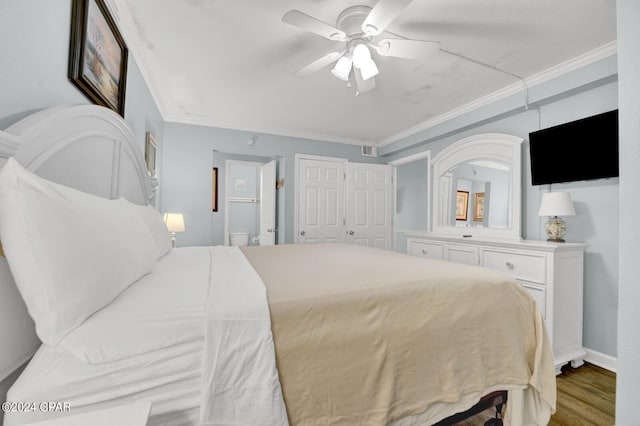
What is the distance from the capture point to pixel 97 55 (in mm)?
1573

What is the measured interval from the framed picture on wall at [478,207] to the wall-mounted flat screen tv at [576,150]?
0.62 metres

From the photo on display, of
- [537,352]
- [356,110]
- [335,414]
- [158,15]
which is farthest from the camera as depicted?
[356,110]

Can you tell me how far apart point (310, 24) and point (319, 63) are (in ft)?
1.43

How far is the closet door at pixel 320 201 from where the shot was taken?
4.45 meters

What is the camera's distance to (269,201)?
14.9ft

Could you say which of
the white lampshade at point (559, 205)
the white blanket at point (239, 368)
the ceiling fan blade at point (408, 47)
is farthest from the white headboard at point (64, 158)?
the white lampshade at point (559, 205)

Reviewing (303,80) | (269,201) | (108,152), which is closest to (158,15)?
(108,152)

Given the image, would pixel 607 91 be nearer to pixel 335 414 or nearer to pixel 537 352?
pixel 537 352

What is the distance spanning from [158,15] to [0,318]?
203cm

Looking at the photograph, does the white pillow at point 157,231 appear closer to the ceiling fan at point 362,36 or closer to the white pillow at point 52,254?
the white pillow at point 52,254

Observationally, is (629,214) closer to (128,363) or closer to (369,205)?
(128,363)

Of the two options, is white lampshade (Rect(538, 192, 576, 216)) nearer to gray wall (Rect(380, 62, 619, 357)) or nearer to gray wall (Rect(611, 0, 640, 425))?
gray wall (Rect(380, 62, 619, 357))

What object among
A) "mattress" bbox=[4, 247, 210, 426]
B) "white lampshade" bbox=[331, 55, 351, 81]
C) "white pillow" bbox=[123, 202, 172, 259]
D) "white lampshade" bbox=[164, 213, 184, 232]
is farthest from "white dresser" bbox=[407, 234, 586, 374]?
"white lampshade" bbox=[164, 213, 184, 232]

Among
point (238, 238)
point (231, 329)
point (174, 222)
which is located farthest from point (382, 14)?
point (238, 238)
